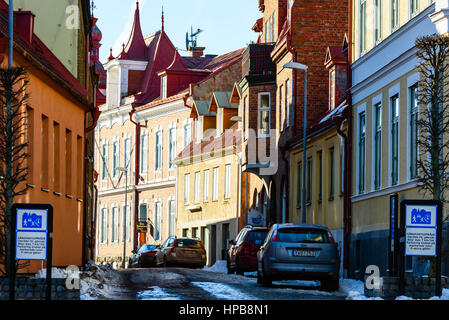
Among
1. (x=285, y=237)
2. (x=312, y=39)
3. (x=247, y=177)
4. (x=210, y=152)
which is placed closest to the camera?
(x=285, y=237)

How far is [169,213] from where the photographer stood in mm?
77562

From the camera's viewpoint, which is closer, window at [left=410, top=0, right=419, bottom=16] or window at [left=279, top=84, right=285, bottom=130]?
window at [left=410, top=0, right=419, bottom=16]

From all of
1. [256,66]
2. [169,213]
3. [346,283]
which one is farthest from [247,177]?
[346,283]

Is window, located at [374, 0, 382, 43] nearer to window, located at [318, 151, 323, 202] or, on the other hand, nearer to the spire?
window, located at [318, 151, 323, 202]

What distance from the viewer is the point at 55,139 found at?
3341 cm

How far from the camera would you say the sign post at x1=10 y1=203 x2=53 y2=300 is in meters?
17.8

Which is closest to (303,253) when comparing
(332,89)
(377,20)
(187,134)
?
(377,20)

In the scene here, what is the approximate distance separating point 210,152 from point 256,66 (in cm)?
1318

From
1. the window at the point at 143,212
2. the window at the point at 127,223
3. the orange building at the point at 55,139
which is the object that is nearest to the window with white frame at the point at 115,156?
the window at the point at 127,223

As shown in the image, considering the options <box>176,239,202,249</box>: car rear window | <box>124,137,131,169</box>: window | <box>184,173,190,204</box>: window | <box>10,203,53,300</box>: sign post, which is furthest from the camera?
<box>124,137,131,169</box>: window

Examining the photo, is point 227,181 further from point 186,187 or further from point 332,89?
point 332,89

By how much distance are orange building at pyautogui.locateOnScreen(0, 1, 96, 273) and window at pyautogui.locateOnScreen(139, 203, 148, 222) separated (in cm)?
4183

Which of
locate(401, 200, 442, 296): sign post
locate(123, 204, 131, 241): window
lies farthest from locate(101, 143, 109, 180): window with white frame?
locate(401, 200, 442, 296): sign post
